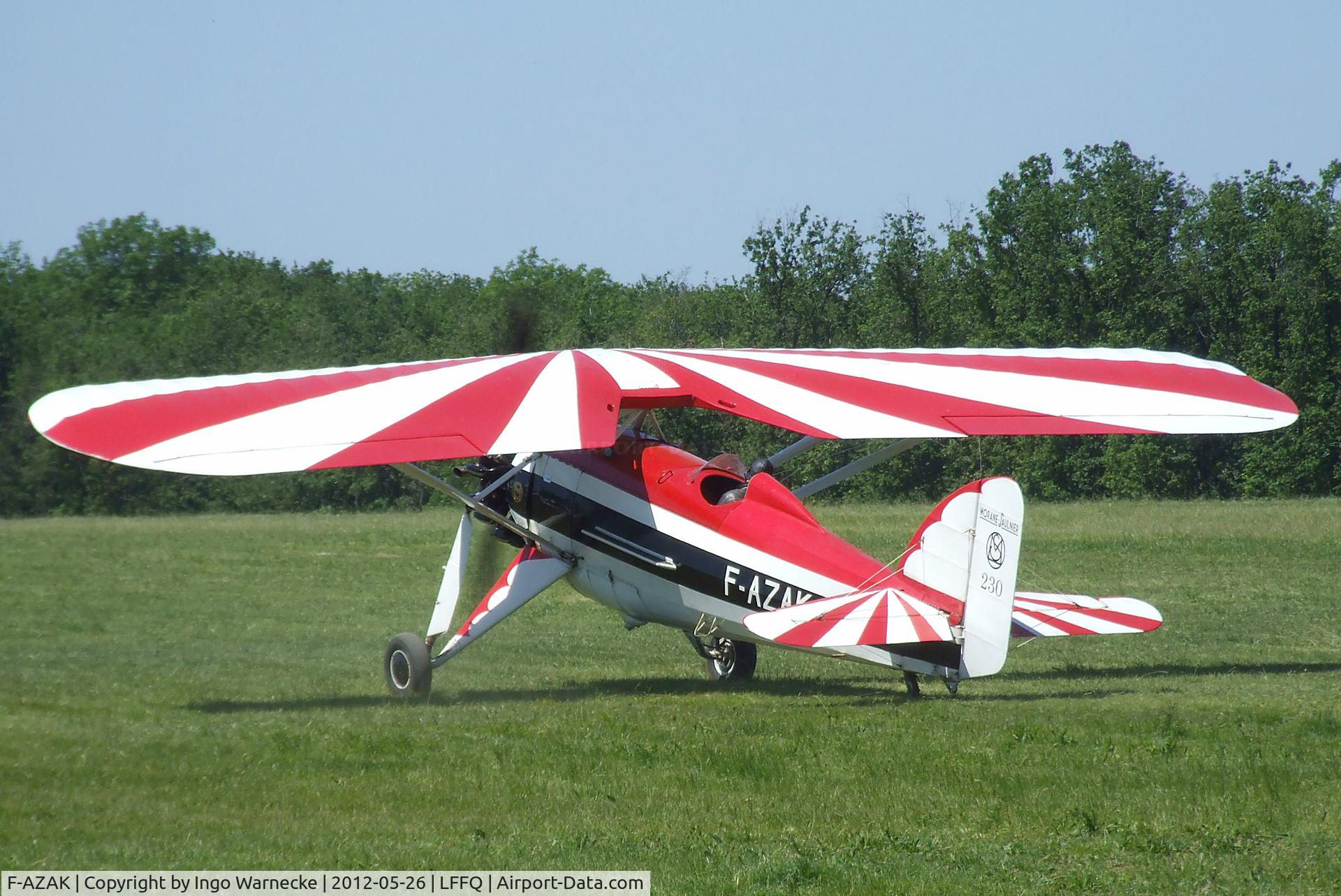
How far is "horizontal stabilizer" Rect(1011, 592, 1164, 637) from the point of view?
9.21 metres

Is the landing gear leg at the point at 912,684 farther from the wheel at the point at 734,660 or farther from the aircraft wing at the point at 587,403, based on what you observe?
the wheel at the point at 734,660

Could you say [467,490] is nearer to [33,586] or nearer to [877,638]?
[33,586]

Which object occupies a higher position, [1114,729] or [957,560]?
[957,560]

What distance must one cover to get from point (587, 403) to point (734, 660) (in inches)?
108

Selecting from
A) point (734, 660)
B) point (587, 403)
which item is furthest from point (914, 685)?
point (587, 403)

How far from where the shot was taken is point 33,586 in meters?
16.4

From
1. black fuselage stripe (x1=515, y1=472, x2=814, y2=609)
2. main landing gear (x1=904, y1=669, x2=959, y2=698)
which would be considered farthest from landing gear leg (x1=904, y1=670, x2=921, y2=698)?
black fuselage stripe (x1=515, y1=472, x2=814, y2=609)

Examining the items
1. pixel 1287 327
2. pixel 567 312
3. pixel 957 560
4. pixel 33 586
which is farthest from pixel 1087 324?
pixel 957 560

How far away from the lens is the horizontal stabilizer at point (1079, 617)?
9.21 metres

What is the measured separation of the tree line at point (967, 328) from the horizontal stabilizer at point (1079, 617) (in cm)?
2678

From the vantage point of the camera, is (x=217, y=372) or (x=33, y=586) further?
(x=217, y=372)

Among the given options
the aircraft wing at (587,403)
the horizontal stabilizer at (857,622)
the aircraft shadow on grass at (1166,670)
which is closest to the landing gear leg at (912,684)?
the horizontal stabilizer at (857,622)

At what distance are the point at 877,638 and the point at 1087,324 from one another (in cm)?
3824

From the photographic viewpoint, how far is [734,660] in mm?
10750
